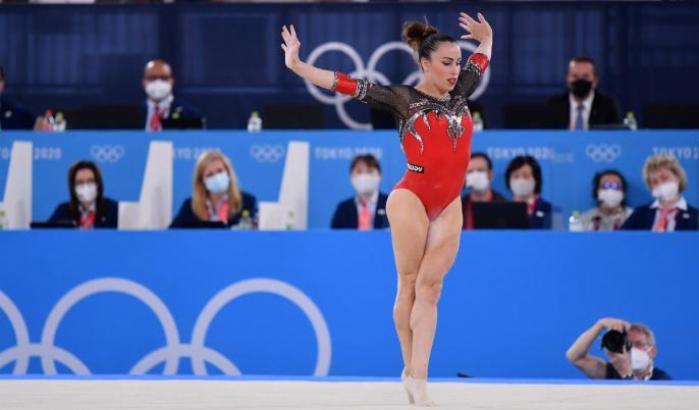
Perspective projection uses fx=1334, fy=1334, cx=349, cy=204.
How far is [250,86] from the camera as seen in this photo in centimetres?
1181

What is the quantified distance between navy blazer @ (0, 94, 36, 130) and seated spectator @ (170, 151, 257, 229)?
2.15 m

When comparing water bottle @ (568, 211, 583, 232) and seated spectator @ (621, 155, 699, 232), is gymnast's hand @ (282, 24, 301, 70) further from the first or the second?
seated spectator @ (621, 155, 699, 232)

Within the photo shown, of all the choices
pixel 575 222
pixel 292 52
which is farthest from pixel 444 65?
pixel 575 222

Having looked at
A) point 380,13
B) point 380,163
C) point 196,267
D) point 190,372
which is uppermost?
point 380,13

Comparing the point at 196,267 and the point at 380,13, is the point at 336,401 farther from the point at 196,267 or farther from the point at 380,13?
the point at 380,13

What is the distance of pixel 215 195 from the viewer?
9.52 meters

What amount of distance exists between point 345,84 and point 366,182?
4133mm

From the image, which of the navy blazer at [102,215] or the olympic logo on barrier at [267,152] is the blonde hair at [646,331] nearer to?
the olympic logo on barrier at [267,152]

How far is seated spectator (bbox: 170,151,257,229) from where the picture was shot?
371 inches

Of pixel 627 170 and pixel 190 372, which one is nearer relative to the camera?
pixel 190 372

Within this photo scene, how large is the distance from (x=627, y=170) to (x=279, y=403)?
204 inches

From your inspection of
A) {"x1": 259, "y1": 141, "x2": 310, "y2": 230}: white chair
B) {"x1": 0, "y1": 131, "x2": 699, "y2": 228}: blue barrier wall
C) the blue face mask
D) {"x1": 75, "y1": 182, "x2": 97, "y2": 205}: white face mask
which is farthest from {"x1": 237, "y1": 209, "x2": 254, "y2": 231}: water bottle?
{"x1": 75, "y1": 182, "x2": 97, "y2": 205}: white face mask

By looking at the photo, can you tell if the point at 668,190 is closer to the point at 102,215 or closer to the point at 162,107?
the point at 102,215

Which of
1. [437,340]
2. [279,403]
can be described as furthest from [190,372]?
[279,403]
